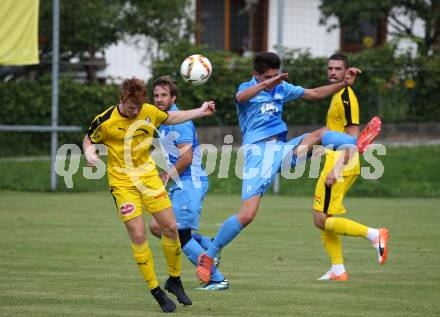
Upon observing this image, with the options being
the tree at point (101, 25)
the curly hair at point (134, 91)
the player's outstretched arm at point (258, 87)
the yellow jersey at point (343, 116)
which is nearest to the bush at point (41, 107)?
the tree at point (101, 25)

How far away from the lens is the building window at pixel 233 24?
1186 inches

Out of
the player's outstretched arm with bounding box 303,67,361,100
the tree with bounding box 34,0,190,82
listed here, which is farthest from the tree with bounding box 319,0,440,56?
the player's outstretched arm with bounding box 303,67,361,100

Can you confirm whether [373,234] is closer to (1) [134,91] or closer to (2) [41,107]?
(1) [134,91]

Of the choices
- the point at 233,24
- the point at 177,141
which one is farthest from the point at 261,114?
the point at 233,24

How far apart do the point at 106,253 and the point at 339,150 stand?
3.16 metres

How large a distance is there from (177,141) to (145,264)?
5.47 feet

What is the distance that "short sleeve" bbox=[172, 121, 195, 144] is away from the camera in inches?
368

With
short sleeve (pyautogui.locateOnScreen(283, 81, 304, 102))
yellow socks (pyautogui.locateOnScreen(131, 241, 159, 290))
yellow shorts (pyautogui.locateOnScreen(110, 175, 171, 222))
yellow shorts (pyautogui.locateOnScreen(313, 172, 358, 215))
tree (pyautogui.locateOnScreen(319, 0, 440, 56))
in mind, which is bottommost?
yellow socks (pyautogui.locateOnScreen(131, 241, 159, 290))

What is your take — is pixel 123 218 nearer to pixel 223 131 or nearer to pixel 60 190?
pixel 60 190

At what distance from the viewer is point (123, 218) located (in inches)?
319

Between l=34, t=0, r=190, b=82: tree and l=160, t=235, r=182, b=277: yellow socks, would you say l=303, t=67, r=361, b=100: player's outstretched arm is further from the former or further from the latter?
l=34, t=0, r=190, b=82: tree

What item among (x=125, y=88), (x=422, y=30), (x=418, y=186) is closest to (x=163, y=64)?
(x=418, y=186)

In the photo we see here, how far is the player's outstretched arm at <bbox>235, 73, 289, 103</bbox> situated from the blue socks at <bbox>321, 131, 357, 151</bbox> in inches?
31.4

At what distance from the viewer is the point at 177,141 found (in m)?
9.34
